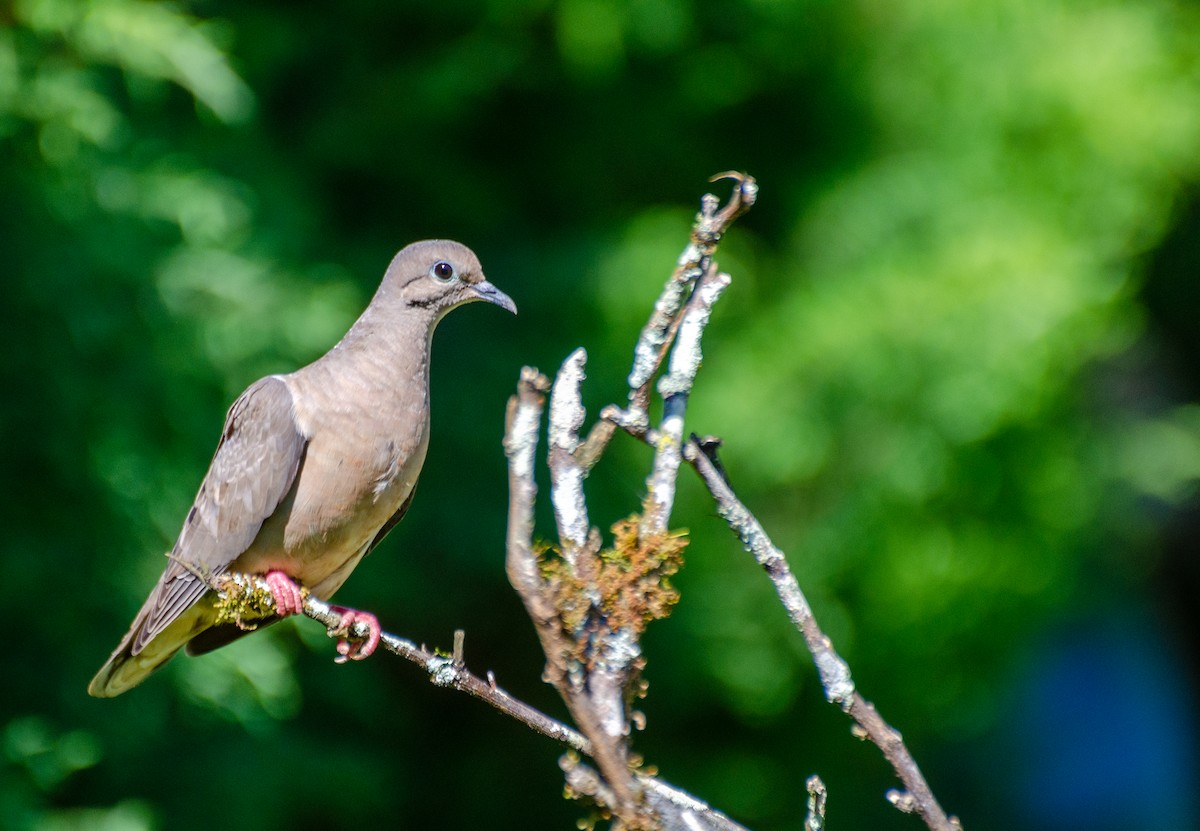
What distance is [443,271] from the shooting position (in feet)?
7.70

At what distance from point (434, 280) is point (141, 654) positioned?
93 cm

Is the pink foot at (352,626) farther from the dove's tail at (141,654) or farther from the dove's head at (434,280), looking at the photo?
the dove's head at (434,280)

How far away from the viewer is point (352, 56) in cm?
450

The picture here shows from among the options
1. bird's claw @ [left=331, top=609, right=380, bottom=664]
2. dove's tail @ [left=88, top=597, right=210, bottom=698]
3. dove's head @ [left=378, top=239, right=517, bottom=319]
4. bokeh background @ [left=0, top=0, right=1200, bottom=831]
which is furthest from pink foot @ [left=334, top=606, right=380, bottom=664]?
bokeh background @ [left=0, top=0, right=1200, bottom=831]

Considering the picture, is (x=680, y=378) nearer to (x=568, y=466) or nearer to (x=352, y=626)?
(x=568, y=466)

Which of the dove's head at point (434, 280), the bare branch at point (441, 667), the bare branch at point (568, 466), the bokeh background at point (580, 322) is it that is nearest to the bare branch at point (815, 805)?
the bare branch at point (441, 667)

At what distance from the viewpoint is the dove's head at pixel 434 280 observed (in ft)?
7.64

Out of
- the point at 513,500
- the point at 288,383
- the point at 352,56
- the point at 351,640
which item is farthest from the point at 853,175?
the point at 513,500

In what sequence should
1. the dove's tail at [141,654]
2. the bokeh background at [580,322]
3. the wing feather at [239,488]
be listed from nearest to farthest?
1. the wing feather at [239,488]
2. the dove's tail at [141,654]
3. the bokeh background at [580,322]

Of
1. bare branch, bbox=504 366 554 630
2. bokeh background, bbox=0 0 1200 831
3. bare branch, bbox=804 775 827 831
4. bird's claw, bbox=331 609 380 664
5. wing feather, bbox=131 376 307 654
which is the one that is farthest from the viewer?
bokeh background, bbox=0 0 1200 831

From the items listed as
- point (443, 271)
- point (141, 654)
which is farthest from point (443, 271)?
point (141, 654)

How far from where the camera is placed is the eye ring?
2342 millimetres

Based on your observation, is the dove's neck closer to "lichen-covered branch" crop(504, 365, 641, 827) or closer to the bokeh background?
"lichen-covered branch" crop(504, 365, 641, 827)

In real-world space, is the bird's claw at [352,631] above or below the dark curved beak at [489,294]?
below
